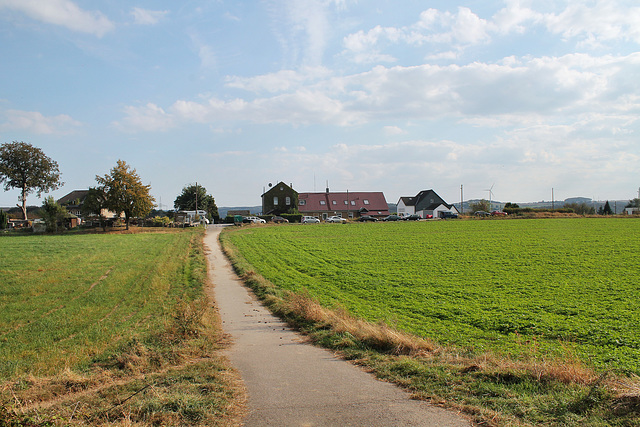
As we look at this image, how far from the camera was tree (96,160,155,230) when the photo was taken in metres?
65.9

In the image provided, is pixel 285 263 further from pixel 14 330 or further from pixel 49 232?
pixel 49 232

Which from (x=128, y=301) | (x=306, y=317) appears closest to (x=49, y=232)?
(x=128, y=301)

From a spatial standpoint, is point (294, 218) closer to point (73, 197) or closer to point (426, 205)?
point (426, 205)

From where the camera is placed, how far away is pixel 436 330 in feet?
37.7

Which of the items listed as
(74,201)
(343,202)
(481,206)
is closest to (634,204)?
(481,206)

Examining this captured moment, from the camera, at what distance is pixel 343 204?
359 ft

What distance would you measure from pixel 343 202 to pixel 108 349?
330 feet

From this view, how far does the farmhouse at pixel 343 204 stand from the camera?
106 metres

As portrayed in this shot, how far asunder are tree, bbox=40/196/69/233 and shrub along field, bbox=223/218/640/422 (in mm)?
Result: 49036

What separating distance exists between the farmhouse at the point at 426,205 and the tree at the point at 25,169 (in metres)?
81.3

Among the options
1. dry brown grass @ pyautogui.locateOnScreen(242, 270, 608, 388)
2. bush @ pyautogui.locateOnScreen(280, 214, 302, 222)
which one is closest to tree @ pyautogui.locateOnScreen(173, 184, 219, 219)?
bush @ pyautogui.locateOnScreen(280, 214, 302, 222)

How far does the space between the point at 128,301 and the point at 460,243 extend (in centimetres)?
2743

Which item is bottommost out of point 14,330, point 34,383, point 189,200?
point 14,330

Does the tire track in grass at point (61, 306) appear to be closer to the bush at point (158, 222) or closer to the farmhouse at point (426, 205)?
the bush at point (158, 222)
